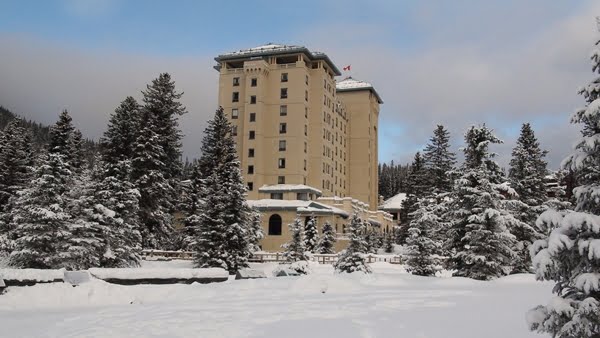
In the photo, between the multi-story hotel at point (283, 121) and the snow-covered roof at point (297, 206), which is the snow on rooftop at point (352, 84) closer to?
the multi-story hotel at point (283, 121)

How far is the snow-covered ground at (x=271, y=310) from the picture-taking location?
11.6 metres

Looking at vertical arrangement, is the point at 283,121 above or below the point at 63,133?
above

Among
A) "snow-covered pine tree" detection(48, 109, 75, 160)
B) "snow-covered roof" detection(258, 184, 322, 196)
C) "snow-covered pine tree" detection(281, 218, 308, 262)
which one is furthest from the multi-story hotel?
"snow-covered pine tree" detection(48, 109, 75, 160)

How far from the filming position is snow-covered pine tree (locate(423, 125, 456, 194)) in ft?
202

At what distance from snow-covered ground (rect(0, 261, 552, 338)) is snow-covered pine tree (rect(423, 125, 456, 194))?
4007 cm

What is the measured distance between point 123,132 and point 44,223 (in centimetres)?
1770

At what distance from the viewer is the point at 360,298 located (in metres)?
17.3

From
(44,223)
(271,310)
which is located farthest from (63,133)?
(271,310)

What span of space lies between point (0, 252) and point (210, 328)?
2551 cm

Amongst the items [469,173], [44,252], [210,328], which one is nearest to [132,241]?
[44,252]

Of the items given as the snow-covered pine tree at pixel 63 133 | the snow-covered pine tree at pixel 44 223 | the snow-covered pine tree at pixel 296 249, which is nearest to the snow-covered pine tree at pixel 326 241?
the snow-covered pine tree at pixel 296 249

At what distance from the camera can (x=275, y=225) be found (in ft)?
254

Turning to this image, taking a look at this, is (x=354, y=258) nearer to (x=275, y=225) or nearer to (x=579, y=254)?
(x=579, y=254)

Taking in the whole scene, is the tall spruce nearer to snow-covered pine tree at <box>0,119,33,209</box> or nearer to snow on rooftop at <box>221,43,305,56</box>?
snow-covered pine tree at <box>0,119,33,209</box>
